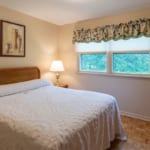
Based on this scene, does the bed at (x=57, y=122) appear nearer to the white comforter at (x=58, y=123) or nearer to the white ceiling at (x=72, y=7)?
the white comforter at (x=58, y=123)

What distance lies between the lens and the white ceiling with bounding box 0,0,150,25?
262cm

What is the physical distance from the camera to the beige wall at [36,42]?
3.00 m

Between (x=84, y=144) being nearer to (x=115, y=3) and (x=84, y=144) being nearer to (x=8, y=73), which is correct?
(x=8, y=73)

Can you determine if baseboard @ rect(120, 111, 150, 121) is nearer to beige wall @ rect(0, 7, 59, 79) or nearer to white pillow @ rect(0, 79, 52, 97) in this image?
white pillow @ rect(0, 79, 52, 97)

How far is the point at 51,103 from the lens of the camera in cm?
200

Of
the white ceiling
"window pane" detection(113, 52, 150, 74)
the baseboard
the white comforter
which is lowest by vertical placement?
the baseboard

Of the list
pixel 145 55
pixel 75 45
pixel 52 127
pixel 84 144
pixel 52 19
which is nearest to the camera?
pixel 52 127

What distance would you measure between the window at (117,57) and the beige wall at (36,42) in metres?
0.77

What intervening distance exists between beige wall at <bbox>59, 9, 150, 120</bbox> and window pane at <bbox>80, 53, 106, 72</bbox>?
0.17 metres

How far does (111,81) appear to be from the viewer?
11.3 feet

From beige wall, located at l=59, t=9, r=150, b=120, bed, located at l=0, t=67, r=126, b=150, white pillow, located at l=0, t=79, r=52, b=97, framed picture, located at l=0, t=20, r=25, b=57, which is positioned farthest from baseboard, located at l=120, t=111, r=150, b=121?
framed picture, located at l=0, t=20, r=25, b=57

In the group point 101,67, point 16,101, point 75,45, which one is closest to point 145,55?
point 101,67

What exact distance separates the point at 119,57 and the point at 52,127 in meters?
2.57

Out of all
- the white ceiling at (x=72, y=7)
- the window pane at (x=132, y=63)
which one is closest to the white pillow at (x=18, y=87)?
the white ceiling at (x=72, y=7)
